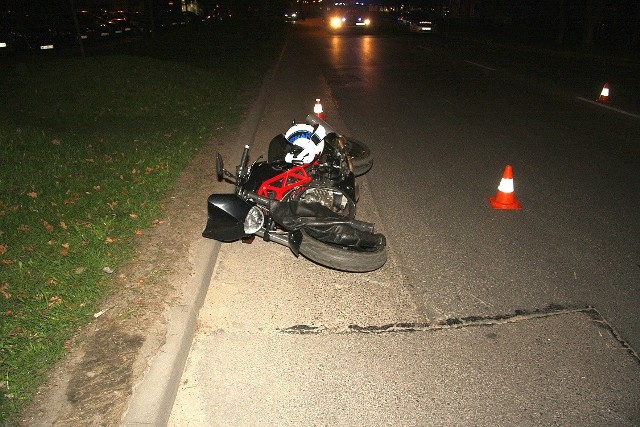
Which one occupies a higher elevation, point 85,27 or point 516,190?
point 85,27

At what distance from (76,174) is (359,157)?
3930mm

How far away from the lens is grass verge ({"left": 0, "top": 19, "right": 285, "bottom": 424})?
12.3ft

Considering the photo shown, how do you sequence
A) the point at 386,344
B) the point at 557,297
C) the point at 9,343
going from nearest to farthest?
the point at 9,343 → the point at 386,344 → the point at 557,297

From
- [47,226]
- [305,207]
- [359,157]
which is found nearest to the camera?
[305,207]

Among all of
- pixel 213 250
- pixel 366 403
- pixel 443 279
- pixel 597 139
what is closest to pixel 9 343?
pixel 213 250

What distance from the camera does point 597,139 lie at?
9430 mm

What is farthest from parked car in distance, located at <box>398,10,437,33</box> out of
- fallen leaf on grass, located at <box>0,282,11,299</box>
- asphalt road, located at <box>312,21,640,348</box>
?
fallen leaf on grass, located at <box>0,282,11,299</box>

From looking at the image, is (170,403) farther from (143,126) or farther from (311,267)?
(143,126)

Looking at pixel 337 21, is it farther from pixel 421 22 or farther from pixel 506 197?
pixel 506 197

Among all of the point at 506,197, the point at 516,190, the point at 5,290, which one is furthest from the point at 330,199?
the point at 516,190

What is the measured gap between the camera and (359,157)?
706cm

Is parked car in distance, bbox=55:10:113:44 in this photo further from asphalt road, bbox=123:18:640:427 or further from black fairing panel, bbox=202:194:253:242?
black fairing panel, bbox=202:194:253:242

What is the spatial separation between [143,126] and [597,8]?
26132mm

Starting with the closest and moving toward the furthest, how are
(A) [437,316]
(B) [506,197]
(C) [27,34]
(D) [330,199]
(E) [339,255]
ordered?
(A) [437,316] → (E) [339,255] → (D) [330,199] → (B) [506,197] → (C) [27,34]
